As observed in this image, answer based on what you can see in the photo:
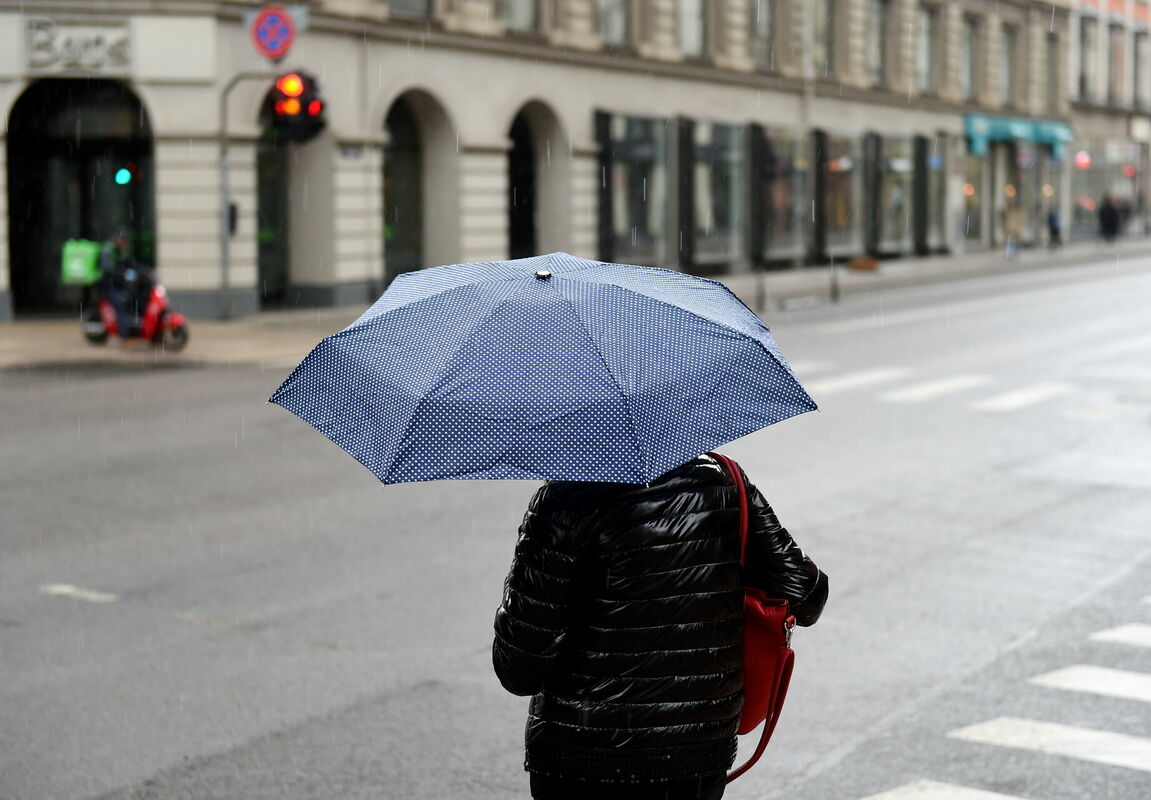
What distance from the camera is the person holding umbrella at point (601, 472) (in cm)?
329

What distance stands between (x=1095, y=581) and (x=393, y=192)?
76.9 feet

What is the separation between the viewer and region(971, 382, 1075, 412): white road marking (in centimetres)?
1512

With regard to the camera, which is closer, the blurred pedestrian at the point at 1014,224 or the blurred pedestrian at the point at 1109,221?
the blurred pedestrian at the point at 1014,224

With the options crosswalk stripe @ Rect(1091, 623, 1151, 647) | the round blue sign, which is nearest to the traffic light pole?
the round blue sign

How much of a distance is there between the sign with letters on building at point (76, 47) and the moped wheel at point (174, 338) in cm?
629

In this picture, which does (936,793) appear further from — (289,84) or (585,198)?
(585,198)

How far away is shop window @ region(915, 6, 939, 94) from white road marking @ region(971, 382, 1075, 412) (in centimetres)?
3460

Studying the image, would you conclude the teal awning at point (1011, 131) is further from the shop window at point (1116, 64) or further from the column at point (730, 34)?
the column at point (730, 34)

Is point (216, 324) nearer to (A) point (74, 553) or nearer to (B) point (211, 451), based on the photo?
(B) point (211, 451)

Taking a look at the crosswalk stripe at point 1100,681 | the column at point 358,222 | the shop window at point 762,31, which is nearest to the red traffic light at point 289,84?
the column at point 358,222

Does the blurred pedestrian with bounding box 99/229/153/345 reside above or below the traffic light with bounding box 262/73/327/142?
below

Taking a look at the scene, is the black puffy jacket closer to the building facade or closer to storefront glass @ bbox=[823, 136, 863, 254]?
the building facade

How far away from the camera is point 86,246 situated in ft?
78.5

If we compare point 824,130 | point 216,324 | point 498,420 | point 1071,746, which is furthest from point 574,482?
point 824,130
